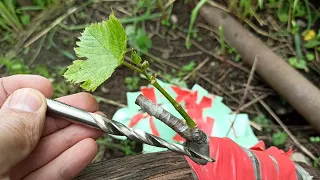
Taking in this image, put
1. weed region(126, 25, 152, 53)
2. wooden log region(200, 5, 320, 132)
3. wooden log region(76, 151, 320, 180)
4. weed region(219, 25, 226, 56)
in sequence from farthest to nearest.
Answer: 1. weed region(126, 25, 152, 53)
2. weed region(219, 25, 226, 56)
3. wooden log region(200, 5, 320, 132)
4. wooden log region(76, 151, 320, 180)

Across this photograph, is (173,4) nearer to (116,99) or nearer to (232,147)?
(116,99)

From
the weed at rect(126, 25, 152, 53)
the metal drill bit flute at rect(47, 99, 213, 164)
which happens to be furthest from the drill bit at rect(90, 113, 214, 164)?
the weed at rect(126, 25, 152, 53)

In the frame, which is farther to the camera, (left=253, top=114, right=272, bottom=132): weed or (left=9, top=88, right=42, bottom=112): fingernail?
(left=253, top=114, right=272, bottom=132): weed

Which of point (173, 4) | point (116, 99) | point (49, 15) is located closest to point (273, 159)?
point (116, 99)

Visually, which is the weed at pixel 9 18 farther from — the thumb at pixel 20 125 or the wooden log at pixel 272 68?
the thumb at pixel 20 125

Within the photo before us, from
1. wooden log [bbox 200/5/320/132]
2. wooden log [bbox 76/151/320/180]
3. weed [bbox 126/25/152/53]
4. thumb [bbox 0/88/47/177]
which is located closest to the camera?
thumb [bbox 0/88/47/177]

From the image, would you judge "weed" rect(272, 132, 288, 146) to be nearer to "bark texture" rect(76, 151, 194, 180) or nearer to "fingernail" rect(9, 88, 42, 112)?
"bark texture" rect(76, 151, 194, 180)

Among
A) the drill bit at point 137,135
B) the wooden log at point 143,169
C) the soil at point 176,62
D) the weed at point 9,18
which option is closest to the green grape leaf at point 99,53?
the drill bit at point 137,135
